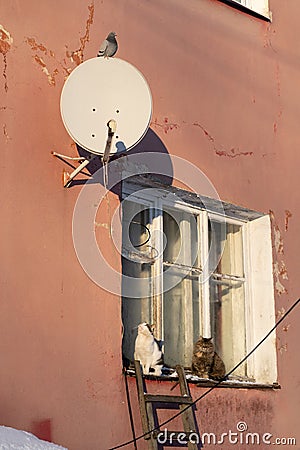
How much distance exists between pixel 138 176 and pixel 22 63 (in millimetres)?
1037

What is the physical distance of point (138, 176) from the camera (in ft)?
17.2

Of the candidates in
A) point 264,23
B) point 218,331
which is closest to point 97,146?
point 218,331

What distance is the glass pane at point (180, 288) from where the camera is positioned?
5.47 metres

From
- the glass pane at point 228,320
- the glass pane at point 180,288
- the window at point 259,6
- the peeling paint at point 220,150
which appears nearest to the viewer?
the glass pane at point 180,288

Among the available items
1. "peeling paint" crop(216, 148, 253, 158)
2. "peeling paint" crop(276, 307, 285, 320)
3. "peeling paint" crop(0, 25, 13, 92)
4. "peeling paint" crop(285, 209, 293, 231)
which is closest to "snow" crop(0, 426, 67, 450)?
"peeling paint" crop(0, 25, 13, 92)

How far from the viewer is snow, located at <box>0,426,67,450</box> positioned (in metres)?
3.52

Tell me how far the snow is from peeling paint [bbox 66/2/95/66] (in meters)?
2.28

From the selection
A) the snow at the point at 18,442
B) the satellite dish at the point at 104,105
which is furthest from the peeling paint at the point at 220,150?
the snow at the point at 18,442

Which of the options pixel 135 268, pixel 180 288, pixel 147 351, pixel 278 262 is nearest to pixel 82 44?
pixel 135 268

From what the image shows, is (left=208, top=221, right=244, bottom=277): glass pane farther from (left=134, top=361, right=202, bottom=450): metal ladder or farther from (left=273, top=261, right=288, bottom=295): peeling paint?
(left=134, top=361, right=202, bottom=450): metal ladder

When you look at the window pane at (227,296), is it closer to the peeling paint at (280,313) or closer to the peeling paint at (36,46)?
the peeling paint at (280,313)

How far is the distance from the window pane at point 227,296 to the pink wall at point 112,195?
0.28 metres

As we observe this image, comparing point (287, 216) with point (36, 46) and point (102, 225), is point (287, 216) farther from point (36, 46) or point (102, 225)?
point (36, 46)

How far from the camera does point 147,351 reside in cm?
500
